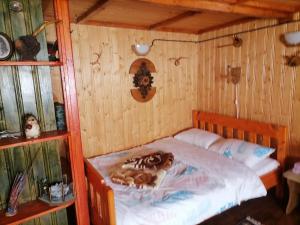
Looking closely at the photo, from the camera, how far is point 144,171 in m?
Result: 2.27

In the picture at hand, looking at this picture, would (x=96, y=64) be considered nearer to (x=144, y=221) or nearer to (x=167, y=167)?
(x=167, y=167)

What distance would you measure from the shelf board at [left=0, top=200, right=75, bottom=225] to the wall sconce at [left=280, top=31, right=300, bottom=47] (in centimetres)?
260

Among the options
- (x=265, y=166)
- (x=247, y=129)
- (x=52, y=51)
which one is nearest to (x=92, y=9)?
(x=52, y=51)

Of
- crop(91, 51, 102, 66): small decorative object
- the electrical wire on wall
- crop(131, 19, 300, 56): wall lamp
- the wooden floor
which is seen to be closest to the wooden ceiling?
crop(131, 19, 300, 56): wall lamp

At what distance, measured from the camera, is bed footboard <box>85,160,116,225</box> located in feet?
5.31

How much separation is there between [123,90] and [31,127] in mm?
1636

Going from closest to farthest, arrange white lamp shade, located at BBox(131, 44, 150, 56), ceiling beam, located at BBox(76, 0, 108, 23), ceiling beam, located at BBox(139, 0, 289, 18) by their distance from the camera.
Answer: ceiling beam, located at BBox(139, 0, 289, 18) < ceiling beam, located at BBox(76, 0, 108, 23) < white lamp shade, located at BBox(131, 44, 150, 56)

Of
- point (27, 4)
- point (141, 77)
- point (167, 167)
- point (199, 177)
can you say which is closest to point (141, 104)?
point (141, 77)

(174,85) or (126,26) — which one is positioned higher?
(126,26)

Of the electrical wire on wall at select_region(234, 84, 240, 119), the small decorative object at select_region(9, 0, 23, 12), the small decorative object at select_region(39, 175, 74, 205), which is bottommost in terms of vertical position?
the small decorative object at select_region(39, 175, 74, 205)

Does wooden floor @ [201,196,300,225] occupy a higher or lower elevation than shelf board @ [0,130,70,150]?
lower

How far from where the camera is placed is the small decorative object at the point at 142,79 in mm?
3082

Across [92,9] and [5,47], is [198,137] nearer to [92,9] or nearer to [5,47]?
[92,9]

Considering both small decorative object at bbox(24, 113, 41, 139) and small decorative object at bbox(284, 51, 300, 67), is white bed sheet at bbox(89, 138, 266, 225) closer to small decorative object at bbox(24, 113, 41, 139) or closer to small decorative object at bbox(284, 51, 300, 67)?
small decorative object at bbox(24, 113, 41, 139)
